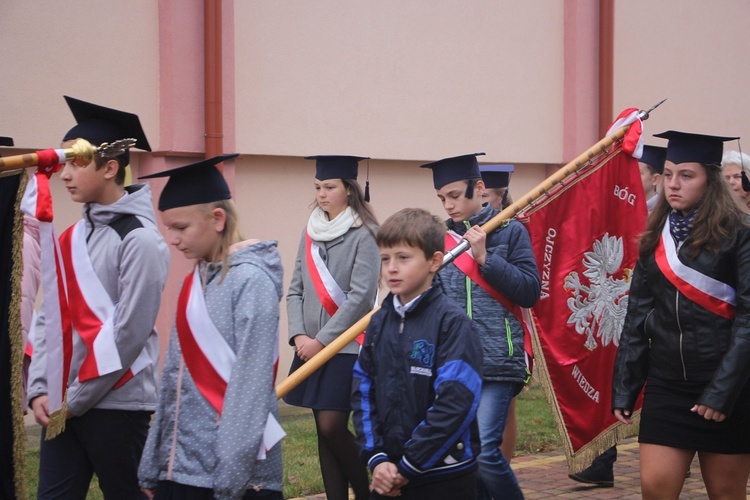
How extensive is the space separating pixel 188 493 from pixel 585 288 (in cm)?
307

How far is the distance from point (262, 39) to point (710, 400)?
6331mm

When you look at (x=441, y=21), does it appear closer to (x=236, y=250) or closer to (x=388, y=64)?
(x=388, y=64)

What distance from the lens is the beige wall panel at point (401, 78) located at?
9789mm

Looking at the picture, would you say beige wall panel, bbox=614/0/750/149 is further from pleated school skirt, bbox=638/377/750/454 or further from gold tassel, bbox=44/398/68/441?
gold tassel, bbox=44/398/68/441

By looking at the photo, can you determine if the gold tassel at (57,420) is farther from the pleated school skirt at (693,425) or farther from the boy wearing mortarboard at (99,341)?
the pleated school skirt at (693,425)

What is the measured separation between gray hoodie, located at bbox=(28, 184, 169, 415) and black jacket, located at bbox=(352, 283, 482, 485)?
0.95 meters

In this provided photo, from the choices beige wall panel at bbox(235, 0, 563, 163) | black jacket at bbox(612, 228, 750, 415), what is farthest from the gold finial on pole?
beige wall panel at bbox(235, 0, 563, 163)

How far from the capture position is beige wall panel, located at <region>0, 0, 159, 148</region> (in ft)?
27.3

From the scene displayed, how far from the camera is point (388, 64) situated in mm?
10594

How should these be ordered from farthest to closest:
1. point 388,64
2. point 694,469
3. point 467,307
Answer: point 388,64
point 694,469
point 467,307

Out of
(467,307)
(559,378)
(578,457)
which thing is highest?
(467,307)

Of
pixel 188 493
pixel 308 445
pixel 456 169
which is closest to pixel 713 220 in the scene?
pixel 456 169

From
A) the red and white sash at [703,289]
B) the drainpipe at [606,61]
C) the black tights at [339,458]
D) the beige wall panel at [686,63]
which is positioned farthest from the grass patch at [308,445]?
the beige wall panel at [686,63]

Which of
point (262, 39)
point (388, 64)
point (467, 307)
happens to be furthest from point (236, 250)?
point (388, 64)
